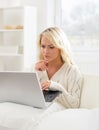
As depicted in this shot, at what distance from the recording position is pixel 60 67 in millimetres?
Result: 2029

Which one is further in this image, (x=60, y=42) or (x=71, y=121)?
(x=60, y=42)

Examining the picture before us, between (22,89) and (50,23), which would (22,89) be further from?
(50,23)

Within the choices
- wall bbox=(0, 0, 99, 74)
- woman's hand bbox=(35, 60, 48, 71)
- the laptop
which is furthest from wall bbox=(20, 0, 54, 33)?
the laptop

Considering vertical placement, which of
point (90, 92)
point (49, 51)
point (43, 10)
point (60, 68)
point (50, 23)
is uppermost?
point (43, 10)

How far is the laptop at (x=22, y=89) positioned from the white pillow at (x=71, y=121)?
0.67ft

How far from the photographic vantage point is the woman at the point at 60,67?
1.89 m

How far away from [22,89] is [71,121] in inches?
13.9

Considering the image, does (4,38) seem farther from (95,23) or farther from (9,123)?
(9,123)

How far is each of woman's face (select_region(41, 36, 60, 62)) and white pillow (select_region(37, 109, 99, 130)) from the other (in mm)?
760

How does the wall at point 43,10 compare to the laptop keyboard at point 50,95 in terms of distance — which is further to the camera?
the wall at point 43,10

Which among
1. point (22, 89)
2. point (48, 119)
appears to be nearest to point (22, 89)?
point (22, 89)

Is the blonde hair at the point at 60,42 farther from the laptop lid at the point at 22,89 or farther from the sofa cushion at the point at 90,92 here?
the laptop lid at the point at 22,89

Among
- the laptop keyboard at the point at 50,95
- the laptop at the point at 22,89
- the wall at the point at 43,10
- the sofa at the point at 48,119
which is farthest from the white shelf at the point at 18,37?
the sofa at the point at 48,119

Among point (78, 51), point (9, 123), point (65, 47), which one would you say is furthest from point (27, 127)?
point (78, 51)
